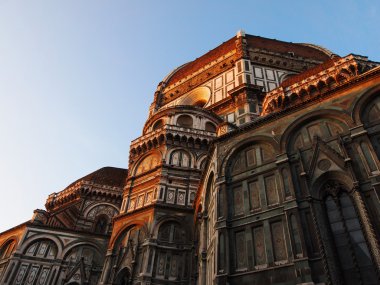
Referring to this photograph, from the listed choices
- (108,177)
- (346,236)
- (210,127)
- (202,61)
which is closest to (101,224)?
(108,177)

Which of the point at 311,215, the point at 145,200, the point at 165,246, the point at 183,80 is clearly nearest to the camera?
the point at 311,215

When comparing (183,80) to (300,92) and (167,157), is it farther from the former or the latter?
(300,92)

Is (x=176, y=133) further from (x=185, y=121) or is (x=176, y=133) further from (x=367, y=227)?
(x=367, y=227)

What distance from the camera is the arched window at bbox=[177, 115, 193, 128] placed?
2795 cm

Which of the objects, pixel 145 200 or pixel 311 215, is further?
pixel 145 200

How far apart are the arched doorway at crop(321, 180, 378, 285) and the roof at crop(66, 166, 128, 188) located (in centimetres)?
2661

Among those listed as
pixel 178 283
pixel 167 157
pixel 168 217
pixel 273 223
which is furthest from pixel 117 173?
pixel 273 223

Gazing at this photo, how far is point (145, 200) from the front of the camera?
75.2 feet

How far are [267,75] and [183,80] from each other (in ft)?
37.4

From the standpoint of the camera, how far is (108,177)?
36.8 metres

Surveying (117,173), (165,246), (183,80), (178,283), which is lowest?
(178,283)

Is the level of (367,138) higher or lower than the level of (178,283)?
higher

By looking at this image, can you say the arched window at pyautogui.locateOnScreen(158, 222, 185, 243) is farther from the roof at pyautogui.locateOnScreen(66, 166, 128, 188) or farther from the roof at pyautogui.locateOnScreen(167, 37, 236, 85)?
the roof at pyautogui.locateOnScreen(167, 37, 236, 85)

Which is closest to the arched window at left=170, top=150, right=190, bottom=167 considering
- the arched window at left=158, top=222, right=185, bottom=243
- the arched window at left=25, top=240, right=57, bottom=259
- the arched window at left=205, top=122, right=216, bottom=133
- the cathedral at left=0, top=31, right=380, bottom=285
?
the cathedral at left=0, top=31, right=380, bottom=285
